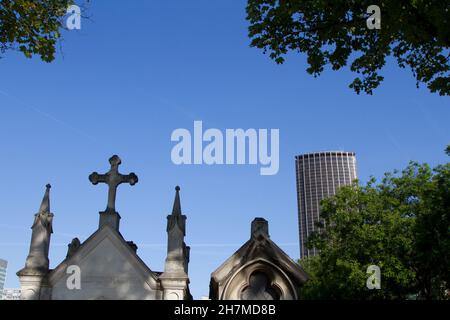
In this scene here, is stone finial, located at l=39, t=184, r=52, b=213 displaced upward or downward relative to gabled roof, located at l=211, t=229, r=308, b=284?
upward

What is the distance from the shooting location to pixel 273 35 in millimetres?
14164

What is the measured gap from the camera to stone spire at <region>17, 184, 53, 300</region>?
56.7ft

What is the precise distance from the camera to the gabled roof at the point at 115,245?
17.6 metres

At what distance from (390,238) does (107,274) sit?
62.4 ft

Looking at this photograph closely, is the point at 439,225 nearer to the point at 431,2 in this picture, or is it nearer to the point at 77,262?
the point at 431,2

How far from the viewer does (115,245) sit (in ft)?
59.6

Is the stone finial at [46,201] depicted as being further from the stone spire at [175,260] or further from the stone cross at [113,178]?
the stone spire at [175,260]


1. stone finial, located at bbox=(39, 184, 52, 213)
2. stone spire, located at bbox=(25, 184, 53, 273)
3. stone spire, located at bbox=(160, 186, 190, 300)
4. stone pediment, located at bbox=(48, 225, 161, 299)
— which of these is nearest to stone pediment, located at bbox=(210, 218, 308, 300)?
stone spire, located at bbox=(160, 186, 190, 300)

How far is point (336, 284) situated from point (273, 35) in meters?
21.7

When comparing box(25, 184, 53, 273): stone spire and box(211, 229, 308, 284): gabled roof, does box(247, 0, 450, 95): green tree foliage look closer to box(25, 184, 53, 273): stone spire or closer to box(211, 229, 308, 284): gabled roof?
box(211, 229, 308, 284): gabled roof

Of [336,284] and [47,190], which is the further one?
[336,284]

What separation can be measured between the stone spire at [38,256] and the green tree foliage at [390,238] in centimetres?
1854

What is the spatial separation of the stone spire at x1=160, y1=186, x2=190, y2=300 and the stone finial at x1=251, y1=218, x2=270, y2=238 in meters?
4.87
